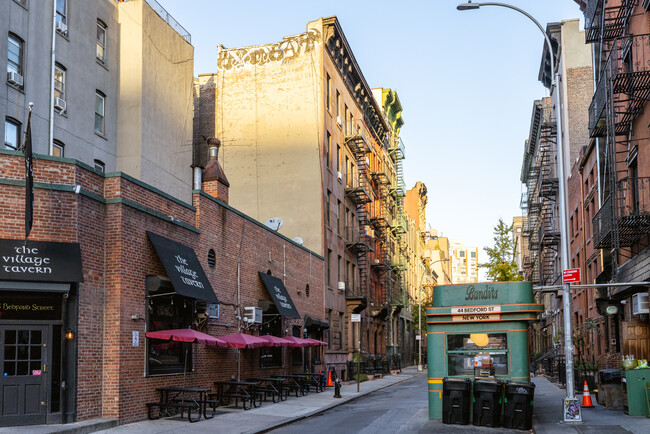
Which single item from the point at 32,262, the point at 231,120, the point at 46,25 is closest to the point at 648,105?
the point at 32,262

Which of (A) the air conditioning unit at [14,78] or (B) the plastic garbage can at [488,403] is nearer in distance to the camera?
(B) the plastic garbage can at [488,403]

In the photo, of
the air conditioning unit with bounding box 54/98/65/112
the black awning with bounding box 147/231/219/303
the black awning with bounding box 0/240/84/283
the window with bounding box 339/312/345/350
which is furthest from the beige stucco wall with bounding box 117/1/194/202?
the black awning with bounding box 0/240/84/283

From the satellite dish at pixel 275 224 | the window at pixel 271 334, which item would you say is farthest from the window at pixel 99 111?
the window at pixel 271 334

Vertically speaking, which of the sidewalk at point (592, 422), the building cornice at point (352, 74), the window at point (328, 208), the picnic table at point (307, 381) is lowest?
the picnic table at point (307, 381)

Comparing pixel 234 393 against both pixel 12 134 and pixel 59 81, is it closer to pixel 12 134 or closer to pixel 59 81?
pixel 12 134

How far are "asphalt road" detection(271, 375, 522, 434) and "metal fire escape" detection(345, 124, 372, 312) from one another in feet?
65.4

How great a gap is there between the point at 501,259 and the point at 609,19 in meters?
38.0

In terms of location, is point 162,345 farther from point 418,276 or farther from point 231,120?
point 418,276

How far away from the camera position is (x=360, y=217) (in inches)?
1907

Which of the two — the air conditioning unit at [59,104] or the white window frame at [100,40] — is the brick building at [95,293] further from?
the white window frame at [100,40]

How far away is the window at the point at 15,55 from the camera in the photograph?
913 inches

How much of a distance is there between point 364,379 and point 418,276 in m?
44.6

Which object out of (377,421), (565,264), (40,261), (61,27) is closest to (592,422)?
(565,264)

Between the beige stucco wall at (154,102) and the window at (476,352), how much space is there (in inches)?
627
